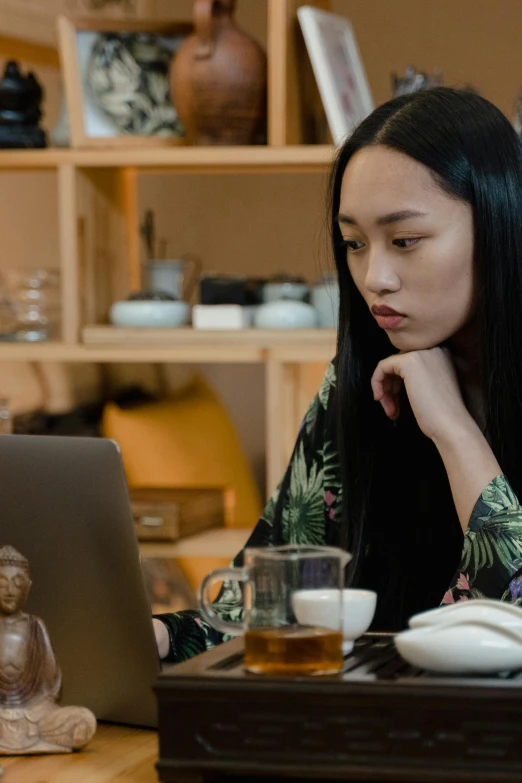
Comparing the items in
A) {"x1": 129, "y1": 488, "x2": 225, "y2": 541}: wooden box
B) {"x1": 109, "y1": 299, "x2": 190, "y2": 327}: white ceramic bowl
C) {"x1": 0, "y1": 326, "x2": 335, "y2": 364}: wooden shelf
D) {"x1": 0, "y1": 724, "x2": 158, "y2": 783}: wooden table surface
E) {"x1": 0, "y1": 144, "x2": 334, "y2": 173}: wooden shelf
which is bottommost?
{"x1": 0, "y1": 724, "x2": 158, "y2": 783}: wooden table surface

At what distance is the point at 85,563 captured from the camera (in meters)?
1.08

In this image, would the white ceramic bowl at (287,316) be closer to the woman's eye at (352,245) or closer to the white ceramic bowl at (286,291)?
the white ceramic bowl at (286,291)

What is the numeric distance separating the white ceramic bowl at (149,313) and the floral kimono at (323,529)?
1.01m

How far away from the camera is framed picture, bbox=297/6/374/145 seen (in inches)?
99.7

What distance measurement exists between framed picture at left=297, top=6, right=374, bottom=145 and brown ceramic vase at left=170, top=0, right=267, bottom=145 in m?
0.14

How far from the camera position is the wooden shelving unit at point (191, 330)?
2.61 m

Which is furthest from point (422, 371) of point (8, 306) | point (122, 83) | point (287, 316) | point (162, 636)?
point (8, 306)

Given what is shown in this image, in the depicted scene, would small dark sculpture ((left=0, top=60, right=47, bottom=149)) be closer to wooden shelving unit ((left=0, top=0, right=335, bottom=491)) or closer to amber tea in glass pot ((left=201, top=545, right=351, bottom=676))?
wooden shelving unit ((left=0, top=0, right=335, bottom=491))

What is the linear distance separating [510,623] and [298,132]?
6.54 feet

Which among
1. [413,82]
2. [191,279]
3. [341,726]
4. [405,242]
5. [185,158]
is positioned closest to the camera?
[341,726]

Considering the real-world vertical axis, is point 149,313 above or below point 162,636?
above

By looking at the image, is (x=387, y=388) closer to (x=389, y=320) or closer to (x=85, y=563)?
(x=389, y=320)

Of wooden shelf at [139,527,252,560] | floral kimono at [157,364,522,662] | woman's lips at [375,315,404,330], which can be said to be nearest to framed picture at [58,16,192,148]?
wooden shelf at [139,527,252,560]

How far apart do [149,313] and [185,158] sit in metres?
0.35
